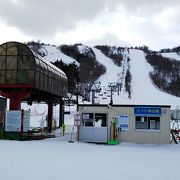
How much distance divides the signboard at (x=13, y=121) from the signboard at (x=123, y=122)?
6.74 m

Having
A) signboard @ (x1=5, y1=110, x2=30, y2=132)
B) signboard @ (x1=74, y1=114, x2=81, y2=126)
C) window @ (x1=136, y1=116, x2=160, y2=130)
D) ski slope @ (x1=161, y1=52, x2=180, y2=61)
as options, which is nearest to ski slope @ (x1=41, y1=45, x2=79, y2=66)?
ski slope @ (x1=161, y1=52, x2=180, y2=61)

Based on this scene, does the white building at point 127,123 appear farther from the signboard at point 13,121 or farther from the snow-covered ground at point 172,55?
the snow-covered ground at point 172,55

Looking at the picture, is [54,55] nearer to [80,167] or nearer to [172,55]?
[172,55]

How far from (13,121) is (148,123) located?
9116 mm

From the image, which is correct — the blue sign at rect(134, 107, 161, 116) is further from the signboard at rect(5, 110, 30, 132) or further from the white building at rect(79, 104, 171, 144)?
the signboard at rect(5, 110, 30, 132)

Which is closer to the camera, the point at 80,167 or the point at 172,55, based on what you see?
the point at 80,167

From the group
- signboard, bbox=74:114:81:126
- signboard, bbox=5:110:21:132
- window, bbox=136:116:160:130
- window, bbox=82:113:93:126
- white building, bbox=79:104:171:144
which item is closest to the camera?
signboard, bbox=74:114:81:126

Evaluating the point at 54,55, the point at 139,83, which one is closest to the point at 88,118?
the point at 139,83

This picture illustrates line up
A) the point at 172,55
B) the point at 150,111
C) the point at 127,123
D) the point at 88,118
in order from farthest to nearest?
the point at 172,55
the point at 88,118
the point at 127,123
the point at 150,111

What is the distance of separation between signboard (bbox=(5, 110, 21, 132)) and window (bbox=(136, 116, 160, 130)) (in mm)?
8019

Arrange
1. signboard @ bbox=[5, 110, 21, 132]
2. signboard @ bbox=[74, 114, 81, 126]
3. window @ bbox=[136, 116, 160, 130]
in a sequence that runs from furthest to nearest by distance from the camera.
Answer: window @ bbox=[136, 116, 160, 130] → signboard @ bbox=[5, 110, 21, 132] → signboard @ bbox=[74, 114, 81, 126]

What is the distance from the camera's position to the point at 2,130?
29812mm

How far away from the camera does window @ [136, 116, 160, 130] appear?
29672 millimetres

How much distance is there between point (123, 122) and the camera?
29797 millimetres
